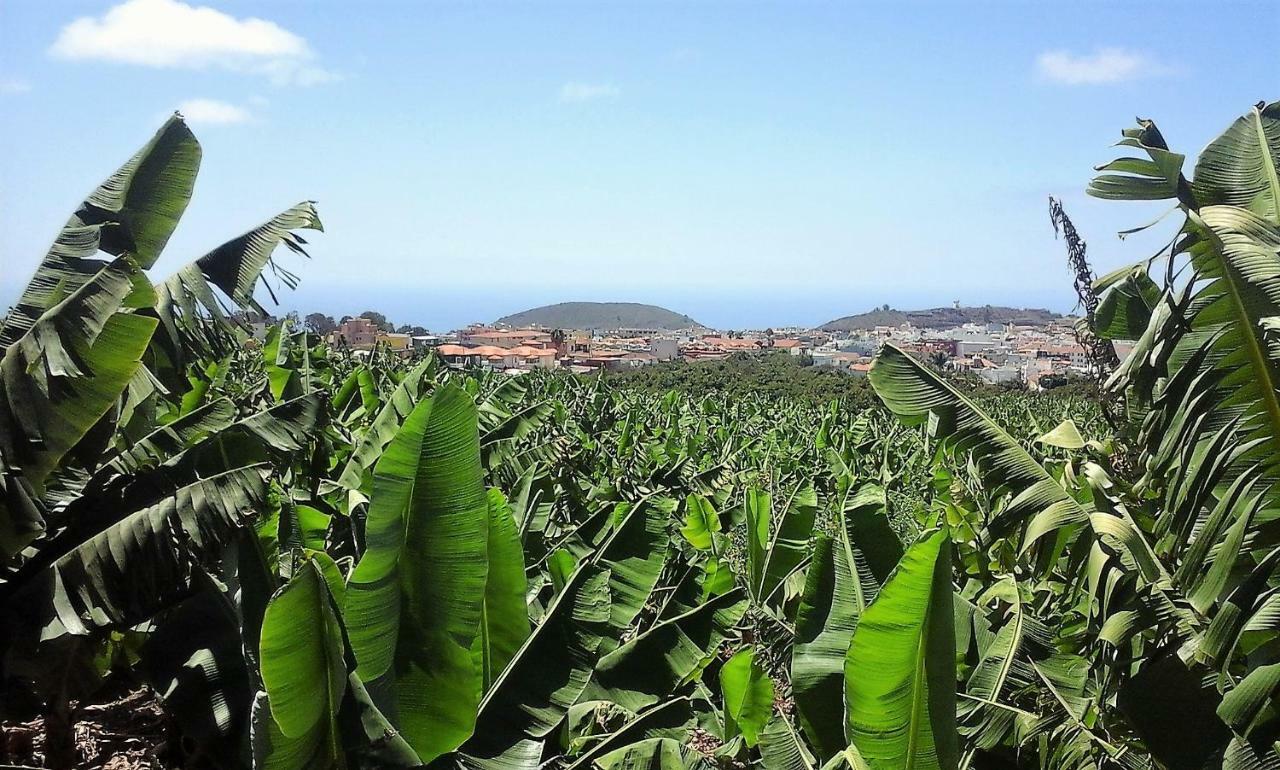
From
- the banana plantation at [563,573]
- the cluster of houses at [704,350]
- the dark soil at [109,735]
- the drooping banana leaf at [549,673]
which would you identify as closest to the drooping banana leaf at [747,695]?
the banana plantation at [563,573]

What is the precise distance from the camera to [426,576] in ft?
10.2

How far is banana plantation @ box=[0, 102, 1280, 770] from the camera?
305 cm

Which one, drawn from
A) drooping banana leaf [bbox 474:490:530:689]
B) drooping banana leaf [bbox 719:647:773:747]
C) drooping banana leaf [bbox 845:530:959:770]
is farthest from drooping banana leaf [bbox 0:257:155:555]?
drooping banana leaf [bbox 719:647:773:747]

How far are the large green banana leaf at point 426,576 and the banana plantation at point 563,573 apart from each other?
1 centimetres

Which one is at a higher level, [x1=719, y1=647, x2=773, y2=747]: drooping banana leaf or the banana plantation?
the banana plantation

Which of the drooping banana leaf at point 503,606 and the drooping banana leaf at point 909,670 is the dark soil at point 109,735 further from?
the drooping banana leaf at point 909,670

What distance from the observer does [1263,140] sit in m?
4.33

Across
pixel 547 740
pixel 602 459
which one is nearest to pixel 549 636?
pixel 547 740

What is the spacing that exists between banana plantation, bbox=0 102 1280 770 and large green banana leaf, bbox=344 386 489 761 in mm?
10

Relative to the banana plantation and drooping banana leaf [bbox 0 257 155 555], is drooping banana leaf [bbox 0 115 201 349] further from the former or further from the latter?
drooping banana leaf [bbox 0 257 155 555]

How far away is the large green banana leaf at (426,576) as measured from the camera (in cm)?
294

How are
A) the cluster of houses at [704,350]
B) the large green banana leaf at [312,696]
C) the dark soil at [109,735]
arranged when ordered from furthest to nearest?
the cluster of houses at [704,350] → the dark soil at [109,735] → the large green banana leaf at [312,696]

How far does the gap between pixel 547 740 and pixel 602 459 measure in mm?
10481

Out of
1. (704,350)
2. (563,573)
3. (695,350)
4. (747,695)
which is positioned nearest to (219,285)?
(563,573)
